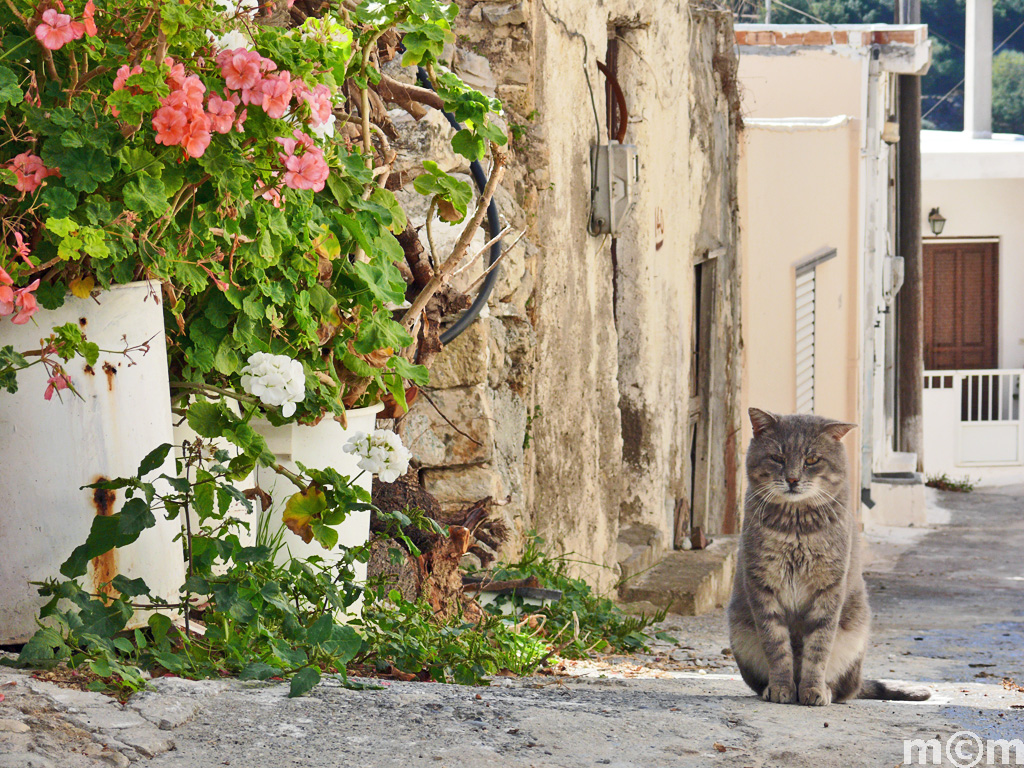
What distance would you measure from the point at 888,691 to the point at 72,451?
216cm

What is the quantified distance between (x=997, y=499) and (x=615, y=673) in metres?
11.8

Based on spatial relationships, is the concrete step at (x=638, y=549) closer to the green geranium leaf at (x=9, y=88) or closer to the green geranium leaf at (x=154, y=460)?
the green geranium leaf at (x=154, y=460)

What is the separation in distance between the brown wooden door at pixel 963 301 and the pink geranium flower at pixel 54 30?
16.1 meters

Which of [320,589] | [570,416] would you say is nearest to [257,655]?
[320,589]

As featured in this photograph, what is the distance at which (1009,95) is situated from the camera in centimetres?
2947

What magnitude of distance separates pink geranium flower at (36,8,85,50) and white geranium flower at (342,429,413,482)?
964 millimetres

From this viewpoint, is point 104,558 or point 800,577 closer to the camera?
point 104,558

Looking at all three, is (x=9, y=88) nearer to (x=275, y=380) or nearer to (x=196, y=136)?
(x=196, y=136)

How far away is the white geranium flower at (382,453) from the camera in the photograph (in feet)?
7.95

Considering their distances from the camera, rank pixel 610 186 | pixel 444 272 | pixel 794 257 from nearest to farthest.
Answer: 1. pixel 444 272
2. pixel 610 186
3. pixel 794 257

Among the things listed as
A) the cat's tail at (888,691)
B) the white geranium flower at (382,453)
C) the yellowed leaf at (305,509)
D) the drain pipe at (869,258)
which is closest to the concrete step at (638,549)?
the cat's tail at (888,691)

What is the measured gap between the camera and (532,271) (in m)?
4.29

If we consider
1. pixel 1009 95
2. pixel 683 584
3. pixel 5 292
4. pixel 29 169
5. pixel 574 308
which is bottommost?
pixel 683 584

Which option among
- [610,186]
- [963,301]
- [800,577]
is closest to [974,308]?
[963,301]
